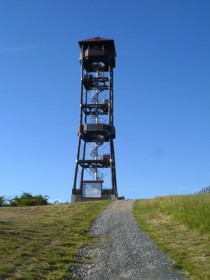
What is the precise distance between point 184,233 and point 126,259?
18.0 ft


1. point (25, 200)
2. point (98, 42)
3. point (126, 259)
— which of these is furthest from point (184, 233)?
point (98, 42)

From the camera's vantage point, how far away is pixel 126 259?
1382 centimetres

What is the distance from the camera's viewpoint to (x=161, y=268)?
12602 mm

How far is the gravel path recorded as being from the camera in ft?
39.1

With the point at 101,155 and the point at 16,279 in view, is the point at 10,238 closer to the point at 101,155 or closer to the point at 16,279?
the point at 16,279

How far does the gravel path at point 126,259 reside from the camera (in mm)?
11914

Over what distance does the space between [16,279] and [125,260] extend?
402 centimetres

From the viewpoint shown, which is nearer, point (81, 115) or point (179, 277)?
point (179, 277)

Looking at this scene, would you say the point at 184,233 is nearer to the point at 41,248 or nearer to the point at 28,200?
the point at 41,248

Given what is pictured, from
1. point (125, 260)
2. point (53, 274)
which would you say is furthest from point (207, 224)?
point (53, 274)

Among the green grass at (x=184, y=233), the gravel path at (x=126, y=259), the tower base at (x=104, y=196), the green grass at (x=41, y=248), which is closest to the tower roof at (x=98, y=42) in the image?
the tower base at (x=104, y=196)

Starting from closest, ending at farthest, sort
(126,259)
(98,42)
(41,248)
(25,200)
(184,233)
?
1. (126,259)
2. (41,248)
3. (184,233)
4. (25,200)
5. (98,42)

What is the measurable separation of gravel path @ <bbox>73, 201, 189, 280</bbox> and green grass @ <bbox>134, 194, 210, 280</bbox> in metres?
0.45

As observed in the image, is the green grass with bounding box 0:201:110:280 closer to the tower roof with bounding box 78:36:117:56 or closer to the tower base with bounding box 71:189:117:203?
the tower base with bounding box 71:189:117:203
